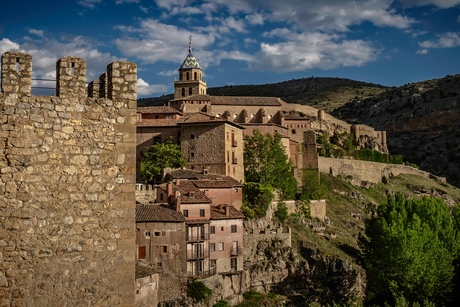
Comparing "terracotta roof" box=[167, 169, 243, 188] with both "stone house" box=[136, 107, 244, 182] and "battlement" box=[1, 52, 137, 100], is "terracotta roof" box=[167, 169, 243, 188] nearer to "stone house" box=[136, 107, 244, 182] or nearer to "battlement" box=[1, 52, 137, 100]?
"stone house" box=[136, 107, 244, 182]

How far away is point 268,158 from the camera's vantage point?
55438mm

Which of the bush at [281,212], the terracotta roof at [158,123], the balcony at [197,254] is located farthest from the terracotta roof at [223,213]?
the terracotta roof at [158,123]

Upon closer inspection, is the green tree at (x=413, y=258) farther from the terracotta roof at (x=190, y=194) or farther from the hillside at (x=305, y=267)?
the terracotta roof at (x=190, y=194)

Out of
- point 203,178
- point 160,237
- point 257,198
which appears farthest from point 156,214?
point 257,198

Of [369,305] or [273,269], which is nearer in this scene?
[369,305]

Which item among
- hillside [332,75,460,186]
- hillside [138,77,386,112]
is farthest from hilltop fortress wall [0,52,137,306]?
hillside [138,77,386,112]

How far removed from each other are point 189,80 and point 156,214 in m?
48.6

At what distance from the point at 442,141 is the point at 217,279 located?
77.2 meters

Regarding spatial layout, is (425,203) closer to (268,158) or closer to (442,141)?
(268,158)

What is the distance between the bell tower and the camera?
82.1m

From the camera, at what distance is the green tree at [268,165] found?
54531mm

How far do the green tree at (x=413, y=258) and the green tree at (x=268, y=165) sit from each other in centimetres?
1608

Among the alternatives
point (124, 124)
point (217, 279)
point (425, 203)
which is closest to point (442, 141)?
point (425, 203)

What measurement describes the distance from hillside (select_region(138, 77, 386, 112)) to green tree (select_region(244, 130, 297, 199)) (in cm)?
8050
